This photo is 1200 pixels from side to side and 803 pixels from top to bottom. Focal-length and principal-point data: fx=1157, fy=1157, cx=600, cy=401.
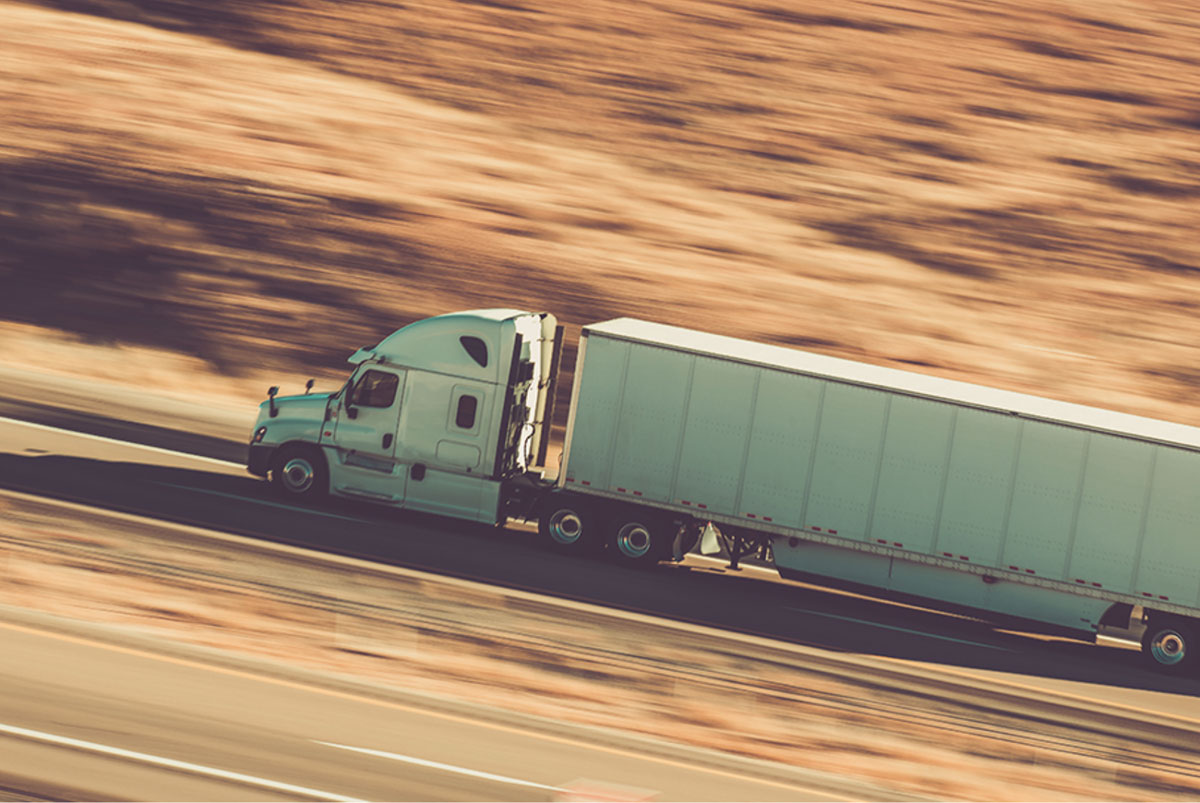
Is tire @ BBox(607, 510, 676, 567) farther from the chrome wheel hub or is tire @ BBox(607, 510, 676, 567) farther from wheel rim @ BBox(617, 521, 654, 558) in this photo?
the chrome wheel hub

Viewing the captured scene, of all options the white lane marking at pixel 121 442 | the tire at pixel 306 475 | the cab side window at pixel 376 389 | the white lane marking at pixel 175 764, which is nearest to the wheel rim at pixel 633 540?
the cab side window at pixel 376 389

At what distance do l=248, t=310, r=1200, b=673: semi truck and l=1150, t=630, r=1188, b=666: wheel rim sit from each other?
0.09 ft

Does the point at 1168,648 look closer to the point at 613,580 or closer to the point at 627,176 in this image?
the point at 613,580

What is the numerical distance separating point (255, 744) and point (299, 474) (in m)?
8.55

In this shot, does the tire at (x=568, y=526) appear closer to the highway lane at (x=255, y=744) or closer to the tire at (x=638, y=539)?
the tire at (x=638, y=539)

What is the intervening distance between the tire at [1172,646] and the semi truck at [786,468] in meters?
0.03

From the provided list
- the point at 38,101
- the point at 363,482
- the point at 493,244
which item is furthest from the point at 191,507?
the point at 38,101

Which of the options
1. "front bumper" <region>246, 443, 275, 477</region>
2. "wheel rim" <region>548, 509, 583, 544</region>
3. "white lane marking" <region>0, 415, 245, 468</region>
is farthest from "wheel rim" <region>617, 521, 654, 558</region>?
"white lane marking" <region>0, 415, 245, 468</region>

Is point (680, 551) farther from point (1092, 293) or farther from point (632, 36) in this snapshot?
point (632, 36)

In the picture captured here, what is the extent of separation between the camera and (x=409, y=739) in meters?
10.9

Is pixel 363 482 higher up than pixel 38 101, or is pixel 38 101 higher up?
pixel 38 101

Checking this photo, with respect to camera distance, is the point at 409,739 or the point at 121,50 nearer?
the point at 409,739

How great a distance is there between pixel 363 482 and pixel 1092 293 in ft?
65.4

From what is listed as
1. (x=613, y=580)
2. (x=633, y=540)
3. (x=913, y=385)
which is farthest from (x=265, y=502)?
(x=913, y=385)
